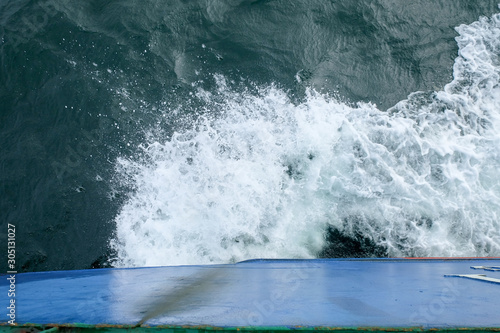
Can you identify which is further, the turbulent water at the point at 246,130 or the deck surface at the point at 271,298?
the turbulent water at the point at 246,130

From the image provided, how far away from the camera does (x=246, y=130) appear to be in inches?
256

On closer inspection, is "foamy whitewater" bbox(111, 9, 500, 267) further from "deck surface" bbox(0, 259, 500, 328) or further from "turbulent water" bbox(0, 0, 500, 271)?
"deck surface" bbox(0, 259, 500, 328)

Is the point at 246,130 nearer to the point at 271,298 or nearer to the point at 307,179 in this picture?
the point at 307,179

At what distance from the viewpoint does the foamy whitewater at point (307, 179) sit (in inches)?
240

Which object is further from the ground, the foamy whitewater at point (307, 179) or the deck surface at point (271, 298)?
the foamy whitewater at point (307, 179)

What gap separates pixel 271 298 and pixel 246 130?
4.16m

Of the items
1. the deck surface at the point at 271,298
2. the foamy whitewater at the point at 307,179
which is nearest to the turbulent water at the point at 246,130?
the foamy whitewater at the point at 307,179

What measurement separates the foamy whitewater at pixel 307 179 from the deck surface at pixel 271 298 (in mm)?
1900

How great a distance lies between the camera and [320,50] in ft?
22.6

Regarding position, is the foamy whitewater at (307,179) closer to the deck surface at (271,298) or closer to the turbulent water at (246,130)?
the turbulent water at (246,130)

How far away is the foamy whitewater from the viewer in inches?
240

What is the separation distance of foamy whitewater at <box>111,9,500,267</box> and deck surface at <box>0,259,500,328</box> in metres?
1.90

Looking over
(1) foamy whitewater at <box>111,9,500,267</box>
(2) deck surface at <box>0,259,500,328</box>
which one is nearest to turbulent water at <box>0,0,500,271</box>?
(1) foamy whitewater at <box>111,9,500,267</box>

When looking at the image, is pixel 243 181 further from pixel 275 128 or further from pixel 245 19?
pixel 245 19
